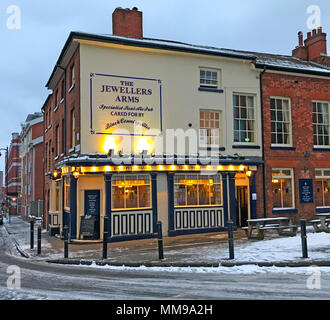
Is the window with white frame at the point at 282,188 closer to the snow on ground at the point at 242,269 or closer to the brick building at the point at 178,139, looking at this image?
the brick building at the point at 178,139

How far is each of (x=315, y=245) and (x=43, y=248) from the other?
33.3 feet

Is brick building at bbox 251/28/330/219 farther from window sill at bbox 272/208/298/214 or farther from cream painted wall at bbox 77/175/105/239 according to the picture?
cream painted wall at bbox 77/175/105/239

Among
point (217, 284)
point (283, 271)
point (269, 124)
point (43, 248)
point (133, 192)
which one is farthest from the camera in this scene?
point (269, 124)

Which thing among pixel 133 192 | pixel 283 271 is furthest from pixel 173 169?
pixel 283 271

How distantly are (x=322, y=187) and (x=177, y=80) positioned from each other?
9647 mm

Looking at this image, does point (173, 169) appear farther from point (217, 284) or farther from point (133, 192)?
point (217, 284)

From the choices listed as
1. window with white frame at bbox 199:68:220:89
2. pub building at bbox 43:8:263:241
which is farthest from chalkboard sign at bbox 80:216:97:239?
window with white frame at bbox 199:68:220:89

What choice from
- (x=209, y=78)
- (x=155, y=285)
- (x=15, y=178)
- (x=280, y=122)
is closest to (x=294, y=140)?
(x=280, y=122)

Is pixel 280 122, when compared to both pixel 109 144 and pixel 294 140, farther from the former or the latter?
pixel 109 144

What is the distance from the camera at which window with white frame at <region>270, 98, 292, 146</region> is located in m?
18.8

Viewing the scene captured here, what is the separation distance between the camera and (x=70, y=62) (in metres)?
17.5

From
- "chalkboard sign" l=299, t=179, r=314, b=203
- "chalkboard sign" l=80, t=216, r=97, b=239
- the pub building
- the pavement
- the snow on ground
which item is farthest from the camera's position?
"chalkboard sign" l=299, t=179, r=314, b=203

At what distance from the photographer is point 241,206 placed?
18.6 meters

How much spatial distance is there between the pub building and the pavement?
1.03 meters
